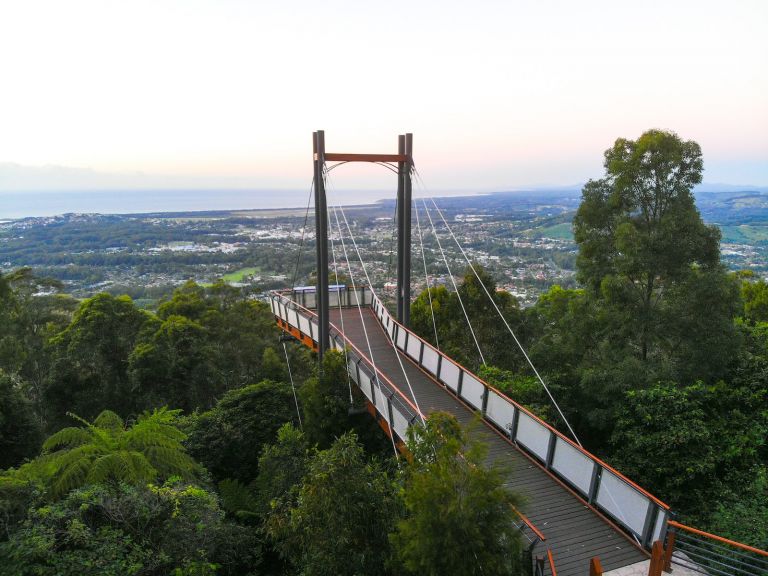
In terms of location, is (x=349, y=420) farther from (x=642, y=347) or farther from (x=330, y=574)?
(x=642, y=347)

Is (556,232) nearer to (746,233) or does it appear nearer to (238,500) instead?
(746,233)

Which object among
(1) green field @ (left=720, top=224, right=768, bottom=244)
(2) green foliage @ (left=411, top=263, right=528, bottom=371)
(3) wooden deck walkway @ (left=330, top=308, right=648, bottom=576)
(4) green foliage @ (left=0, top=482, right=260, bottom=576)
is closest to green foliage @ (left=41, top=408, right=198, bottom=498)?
(4) green foliage @ (left=0, top=482, right=260, bottom=576)

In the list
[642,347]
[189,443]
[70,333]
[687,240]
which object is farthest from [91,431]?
[687,240]

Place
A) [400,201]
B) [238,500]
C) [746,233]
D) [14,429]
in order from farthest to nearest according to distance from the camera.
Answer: [746,233]
[400,201]
[14,429]
[238,500]

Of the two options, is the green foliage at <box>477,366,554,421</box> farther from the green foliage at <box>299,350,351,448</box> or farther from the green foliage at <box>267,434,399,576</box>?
the green foliage at <box>267,434,399,576</box>

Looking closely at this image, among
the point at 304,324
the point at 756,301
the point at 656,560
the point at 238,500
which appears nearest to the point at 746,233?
the point at 756,301

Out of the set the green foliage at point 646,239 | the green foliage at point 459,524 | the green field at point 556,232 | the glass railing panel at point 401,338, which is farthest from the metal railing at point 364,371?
the green field at point 556,232

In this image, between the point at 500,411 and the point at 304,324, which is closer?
the point at 500,411
